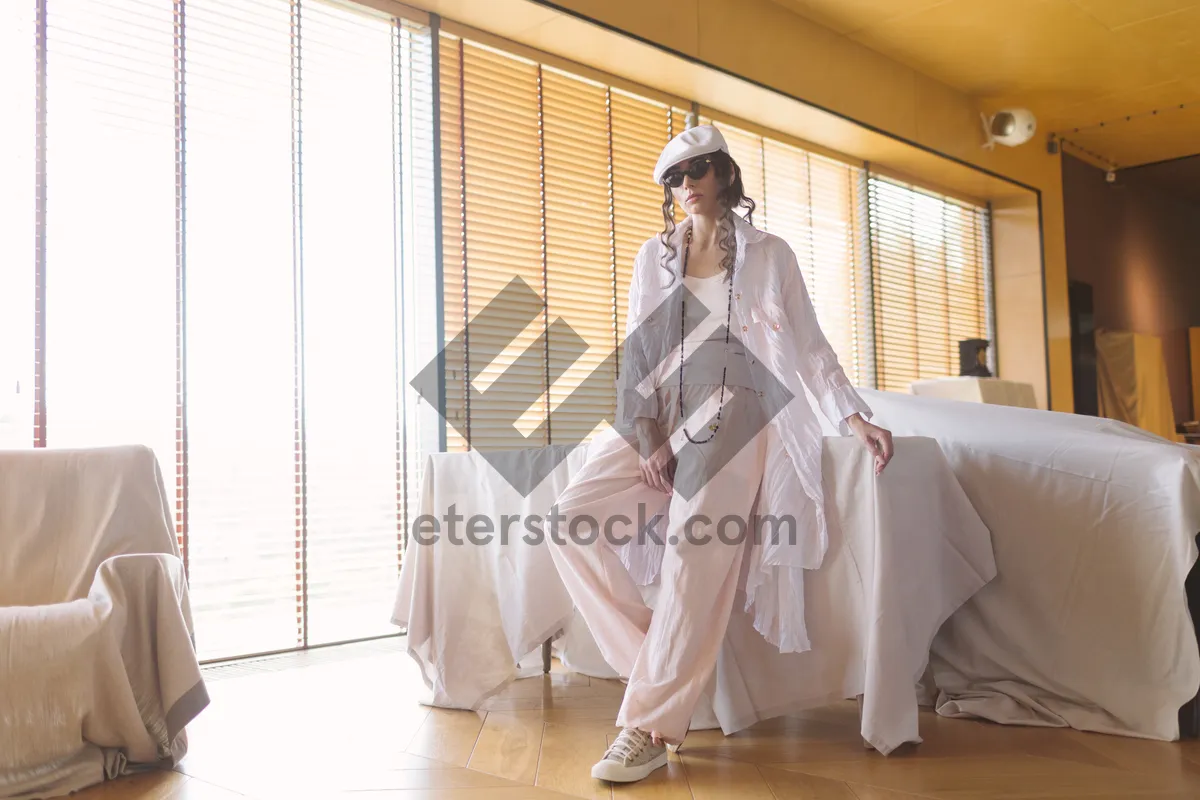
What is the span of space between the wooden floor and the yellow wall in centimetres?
268

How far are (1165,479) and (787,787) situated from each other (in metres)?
1.15

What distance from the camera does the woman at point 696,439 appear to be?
2102 mm

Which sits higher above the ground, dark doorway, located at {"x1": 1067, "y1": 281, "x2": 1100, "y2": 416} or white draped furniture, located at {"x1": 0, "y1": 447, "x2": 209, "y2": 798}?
dark doorway, located at {"x1": 1067, "y1": 281, "x2": 1100, "y2": 416}

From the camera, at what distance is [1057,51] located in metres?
5.39

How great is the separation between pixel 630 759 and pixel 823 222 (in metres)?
4.31

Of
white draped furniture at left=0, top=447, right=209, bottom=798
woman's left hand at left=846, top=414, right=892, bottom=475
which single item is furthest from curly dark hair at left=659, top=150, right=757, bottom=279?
white draped furniture at left=0, top=447, right=209, bottom=798

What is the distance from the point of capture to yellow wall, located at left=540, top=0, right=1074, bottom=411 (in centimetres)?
426

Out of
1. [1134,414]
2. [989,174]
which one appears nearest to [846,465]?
[989,174]

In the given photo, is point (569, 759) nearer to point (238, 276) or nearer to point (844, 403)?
point (844, 403)

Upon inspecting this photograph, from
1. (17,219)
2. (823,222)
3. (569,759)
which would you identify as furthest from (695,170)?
(823,222)

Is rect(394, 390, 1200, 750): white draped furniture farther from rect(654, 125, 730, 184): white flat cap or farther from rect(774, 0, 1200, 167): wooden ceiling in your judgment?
rect(774, 0, 1200, 167): wooden ceiling

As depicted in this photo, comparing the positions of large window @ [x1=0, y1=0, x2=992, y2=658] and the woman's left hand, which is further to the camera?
large window @ [x1=0, y1=0, x2=992, y2=658]

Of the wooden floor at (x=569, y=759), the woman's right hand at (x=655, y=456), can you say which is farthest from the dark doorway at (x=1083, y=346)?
the woman's right hand at (x=655, y=456)

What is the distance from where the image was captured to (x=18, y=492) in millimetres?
2287
